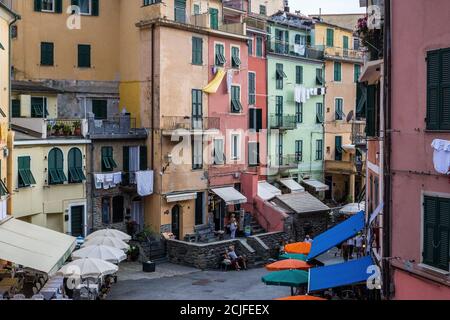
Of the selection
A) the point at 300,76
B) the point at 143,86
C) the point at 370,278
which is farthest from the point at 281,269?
the point at 300,76

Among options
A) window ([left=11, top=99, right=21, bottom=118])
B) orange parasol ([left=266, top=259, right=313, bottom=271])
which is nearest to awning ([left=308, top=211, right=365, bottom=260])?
orange parasol ([left=266, top=259, right=313, bottom=271])

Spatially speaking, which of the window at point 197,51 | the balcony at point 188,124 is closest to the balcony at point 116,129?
the balcony at point 188,124

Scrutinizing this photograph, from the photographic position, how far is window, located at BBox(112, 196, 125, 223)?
36562 mm

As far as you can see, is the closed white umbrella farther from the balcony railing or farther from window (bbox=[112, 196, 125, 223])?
the balcony railing

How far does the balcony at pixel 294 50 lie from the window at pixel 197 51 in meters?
9.62

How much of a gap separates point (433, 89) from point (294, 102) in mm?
36174

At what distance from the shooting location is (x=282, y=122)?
48.8 m

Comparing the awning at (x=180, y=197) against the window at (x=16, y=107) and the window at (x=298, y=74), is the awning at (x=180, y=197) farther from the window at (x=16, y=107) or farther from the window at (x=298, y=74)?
the window at (x=298, y=74)

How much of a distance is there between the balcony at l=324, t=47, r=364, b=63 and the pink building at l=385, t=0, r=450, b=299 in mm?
37904

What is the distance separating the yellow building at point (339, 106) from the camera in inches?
2089

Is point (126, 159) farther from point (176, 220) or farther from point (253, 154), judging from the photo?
point (253, 154)

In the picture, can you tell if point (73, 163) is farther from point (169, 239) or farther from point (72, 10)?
point (72, 10)

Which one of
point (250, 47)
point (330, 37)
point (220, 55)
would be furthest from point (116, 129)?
point (330, 37)

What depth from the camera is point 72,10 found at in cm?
3906
